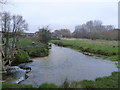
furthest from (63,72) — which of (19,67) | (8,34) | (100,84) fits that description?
(8,34)

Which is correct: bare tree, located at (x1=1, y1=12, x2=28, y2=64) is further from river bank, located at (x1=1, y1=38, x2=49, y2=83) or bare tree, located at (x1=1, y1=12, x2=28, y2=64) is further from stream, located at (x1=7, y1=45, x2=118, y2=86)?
stream, located at (x1=7, y1=45, x2=118, y2=86)

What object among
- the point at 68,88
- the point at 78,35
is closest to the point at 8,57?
the point at 68,88

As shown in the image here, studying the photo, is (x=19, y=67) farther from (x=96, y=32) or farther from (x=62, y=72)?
(x=96, y=32)

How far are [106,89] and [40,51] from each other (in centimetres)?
1622

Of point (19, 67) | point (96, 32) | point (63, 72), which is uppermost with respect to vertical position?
point (96, 32)

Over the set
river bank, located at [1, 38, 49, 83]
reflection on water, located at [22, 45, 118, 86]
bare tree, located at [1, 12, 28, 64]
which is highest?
bare tree, located at [1, 12, 28, 64]

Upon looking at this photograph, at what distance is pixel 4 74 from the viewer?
375 inches

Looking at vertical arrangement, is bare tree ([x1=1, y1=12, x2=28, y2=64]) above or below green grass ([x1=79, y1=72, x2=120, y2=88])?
above

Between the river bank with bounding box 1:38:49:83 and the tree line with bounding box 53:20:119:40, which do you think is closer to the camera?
the river bank with bounding box 1:38:49:83

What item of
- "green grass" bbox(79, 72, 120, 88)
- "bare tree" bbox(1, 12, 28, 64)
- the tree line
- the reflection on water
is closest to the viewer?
"green grass" bbox(79, 72, 120, 88)

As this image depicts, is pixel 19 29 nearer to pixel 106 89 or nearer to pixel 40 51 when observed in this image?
pixel 40 51

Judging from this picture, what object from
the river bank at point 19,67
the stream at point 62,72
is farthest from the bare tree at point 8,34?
the stream at point 62,72

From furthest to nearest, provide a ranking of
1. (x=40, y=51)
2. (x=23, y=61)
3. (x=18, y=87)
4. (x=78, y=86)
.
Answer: (x=40, y=51), (x=23, y=61), (x=18, y=87), (x=78, y=86)

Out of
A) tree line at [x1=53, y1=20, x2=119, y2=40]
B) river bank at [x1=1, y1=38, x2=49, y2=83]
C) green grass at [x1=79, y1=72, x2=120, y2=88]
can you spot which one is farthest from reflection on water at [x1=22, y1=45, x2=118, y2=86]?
tree line at [x1=53, y1=20, x2=119, y2=40]
